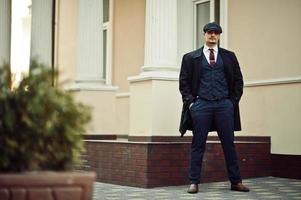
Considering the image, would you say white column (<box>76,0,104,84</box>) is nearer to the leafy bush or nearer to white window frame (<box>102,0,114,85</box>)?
white window frame (<box>102,0,114,85</box>)

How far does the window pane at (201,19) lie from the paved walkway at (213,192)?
3795mm

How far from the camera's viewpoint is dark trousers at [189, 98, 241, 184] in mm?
7859

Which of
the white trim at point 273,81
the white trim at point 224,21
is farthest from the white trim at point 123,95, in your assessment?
the white trim at point 273,81

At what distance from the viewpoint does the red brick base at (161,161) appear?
8.42m

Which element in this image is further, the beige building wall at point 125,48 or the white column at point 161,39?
the beige building wall at point 125,48

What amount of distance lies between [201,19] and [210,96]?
4531 mm

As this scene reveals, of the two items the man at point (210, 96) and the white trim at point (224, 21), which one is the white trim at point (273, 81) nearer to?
the white trim at point (224, 21)

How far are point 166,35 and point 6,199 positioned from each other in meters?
5.88

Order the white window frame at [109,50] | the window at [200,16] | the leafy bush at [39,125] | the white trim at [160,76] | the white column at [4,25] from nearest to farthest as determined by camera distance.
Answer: the leafy bush at [39,125] < the white trim at [160,76] < the window at [200,16] < the white column at [4,25] < the white window frame at [109,50]

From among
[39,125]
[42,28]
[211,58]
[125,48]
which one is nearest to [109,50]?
[125,48]

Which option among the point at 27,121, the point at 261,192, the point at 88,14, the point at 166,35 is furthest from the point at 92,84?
the point at 27,121

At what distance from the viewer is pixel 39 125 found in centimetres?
366

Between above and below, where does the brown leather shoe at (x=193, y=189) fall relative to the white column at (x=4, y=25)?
below

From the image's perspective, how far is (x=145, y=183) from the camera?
8.39 meters
